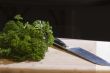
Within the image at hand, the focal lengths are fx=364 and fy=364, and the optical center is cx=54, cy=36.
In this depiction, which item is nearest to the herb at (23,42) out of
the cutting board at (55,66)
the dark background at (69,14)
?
the cutting board at (55,66)

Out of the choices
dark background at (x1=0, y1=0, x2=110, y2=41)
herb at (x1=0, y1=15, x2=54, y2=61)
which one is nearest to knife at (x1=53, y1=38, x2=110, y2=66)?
herb at (x1=0, y1=15, x2=54, y2=61)

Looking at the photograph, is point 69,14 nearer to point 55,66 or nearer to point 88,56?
point 88,56

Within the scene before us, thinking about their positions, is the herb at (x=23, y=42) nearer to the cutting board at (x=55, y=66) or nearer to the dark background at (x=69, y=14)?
the cutting board at (x=55, y=66)

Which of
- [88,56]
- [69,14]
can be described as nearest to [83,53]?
[88,56]

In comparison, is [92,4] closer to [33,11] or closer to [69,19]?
[69,19]

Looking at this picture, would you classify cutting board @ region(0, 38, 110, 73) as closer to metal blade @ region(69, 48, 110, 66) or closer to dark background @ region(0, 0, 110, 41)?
metal blade @ region(69, 48, 110, 66)

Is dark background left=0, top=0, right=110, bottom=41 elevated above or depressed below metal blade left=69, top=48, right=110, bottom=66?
above

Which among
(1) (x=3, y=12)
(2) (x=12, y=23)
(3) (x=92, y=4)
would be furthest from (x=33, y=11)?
(2) (x=12, y=23)
